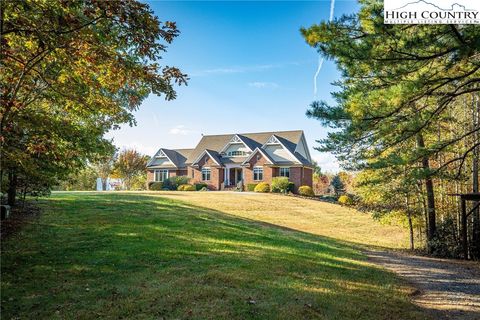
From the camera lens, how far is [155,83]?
635 centimetres

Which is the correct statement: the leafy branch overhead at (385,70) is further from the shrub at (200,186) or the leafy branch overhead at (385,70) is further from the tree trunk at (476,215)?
the shrub at (200,186)

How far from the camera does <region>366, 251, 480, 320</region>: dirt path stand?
6458 mm

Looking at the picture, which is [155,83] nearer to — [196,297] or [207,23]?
[196,297]

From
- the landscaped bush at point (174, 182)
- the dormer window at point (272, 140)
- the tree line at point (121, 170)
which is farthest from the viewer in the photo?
the tree line at point (121, 170)

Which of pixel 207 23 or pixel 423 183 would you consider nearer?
pixel 207 23

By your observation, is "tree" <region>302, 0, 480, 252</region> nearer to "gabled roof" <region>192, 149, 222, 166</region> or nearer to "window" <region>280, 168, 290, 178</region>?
"window" <region>280, 168, 290, 178</region>

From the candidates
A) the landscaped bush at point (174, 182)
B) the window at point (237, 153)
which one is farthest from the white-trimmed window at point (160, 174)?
the window at point (237, 153)

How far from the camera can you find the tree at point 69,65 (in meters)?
5.07

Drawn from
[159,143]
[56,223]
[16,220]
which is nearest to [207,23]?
[56,223]

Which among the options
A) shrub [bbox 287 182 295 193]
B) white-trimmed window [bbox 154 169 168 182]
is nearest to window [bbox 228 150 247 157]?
shrub [bbox 287 182 295 193]

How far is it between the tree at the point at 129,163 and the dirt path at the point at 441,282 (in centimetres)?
3833

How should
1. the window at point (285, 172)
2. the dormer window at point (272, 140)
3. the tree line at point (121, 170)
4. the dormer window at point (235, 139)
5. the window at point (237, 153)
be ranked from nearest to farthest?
1. the window at point (285, 172)
2. the dormer window at point (272, 140)
3. the window at point (237, 153)
4. the dormer window at point (235, 139)
5. the tree line at point (121, 170)

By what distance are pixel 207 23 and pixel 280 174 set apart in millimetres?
29497

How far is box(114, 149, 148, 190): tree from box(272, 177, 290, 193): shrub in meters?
20.4
